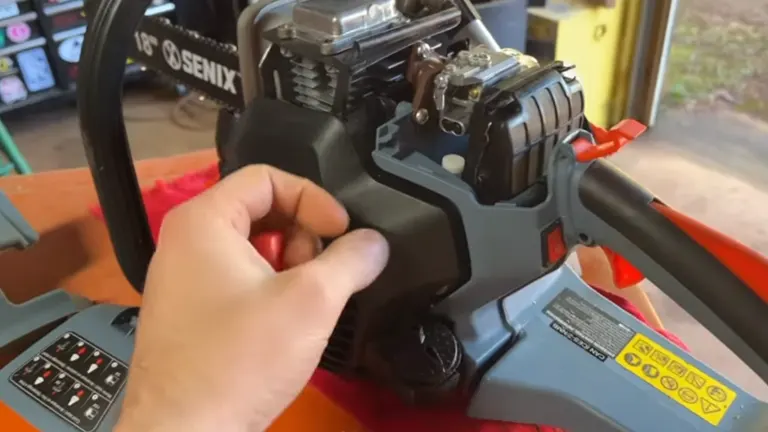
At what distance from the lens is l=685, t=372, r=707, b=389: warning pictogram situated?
62 centimetres

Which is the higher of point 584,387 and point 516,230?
point 516,230

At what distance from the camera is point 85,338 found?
730 mm

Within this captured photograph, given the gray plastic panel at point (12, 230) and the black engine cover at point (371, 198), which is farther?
the gray plastic panel at point (12, 230)

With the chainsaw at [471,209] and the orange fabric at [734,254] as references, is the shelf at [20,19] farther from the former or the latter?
the orange fabric at [734,254]

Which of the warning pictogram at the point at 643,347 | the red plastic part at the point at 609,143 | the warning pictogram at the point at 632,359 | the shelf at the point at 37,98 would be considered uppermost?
the red plastic part at the point at 609,143

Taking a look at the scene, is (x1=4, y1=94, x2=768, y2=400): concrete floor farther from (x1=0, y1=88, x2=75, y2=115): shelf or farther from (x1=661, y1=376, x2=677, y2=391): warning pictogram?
(x1=661, y1=376, x2=677, y2=391): warning pictogram

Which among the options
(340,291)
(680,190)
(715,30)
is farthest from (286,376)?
(715,30)

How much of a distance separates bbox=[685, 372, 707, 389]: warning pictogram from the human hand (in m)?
0.29

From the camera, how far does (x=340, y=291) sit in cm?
47

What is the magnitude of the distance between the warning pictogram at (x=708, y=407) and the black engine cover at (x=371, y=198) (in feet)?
0.70

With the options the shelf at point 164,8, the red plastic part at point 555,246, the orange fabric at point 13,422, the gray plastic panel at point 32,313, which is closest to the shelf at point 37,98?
the shelf at point 164,8

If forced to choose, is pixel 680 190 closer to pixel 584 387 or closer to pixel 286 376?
pixel 584 387

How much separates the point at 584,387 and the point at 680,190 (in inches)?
49.6

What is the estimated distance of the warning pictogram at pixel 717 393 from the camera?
2.01 feet
